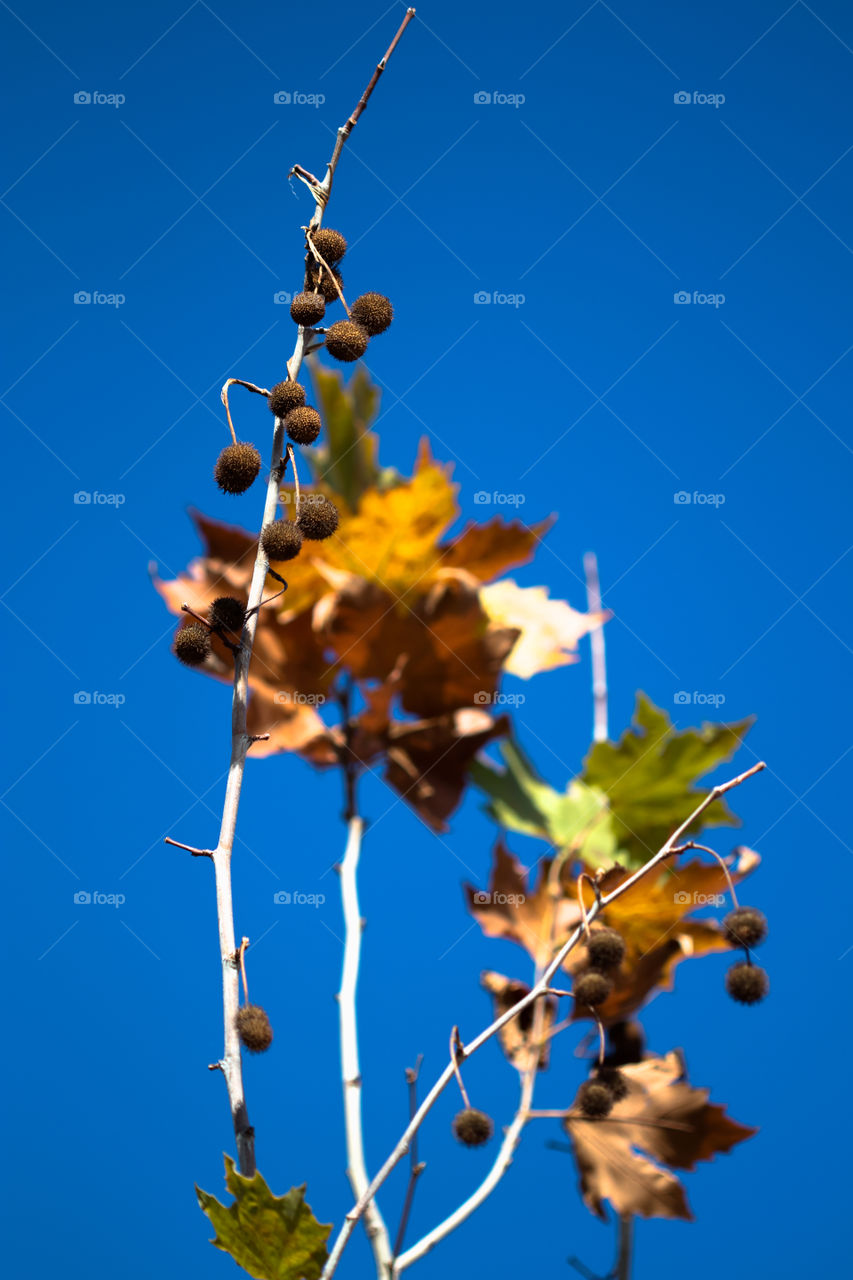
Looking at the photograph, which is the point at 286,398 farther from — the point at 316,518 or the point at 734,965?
the point at 734,965

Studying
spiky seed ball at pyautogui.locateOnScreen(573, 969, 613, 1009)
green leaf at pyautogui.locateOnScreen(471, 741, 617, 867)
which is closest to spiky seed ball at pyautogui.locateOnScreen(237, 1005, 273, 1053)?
spiky seed ball at pyautogui.locateOnScreen(573, 969, 613, 1009)

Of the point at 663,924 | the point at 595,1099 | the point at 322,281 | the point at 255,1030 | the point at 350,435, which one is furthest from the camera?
the point at 350,435

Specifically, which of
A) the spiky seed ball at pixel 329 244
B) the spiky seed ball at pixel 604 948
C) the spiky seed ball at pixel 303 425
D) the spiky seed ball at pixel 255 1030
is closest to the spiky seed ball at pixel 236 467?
the spiky seed ball at pixel 303 425

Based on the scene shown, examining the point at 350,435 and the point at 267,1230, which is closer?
the point at 267,1230

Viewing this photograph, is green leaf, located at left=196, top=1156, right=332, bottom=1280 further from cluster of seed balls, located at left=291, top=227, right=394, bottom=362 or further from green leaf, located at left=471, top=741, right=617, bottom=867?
green leaf, located at left=471, top=741, right=617, bottom=867

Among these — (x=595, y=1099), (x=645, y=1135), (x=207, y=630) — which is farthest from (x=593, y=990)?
(x=207, y=630)

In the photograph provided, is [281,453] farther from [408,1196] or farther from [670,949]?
[670,949]

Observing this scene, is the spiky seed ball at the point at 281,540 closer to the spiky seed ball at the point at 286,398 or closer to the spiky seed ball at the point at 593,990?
the spiky seed ball at the point at 286,398
